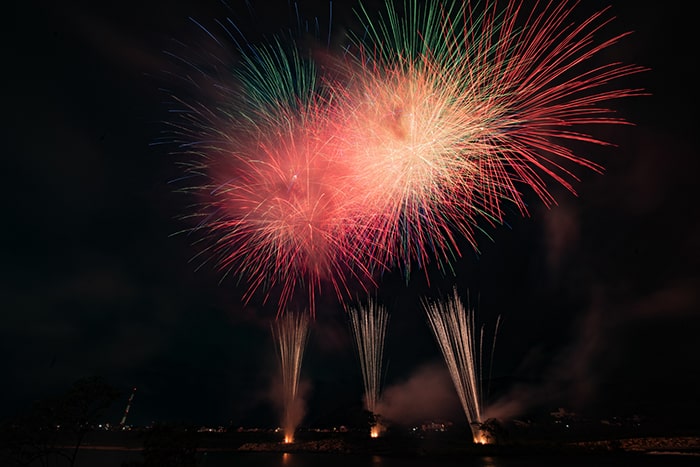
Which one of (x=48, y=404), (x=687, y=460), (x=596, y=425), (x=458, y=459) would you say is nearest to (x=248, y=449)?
(x=458, y=459)

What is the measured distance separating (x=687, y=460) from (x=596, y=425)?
97.0 metres

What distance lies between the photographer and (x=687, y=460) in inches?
2044

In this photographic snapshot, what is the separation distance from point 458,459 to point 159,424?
5062cm

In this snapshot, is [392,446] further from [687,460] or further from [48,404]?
[48,404]

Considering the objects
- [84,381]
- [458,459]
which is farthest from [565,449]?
[84,381]

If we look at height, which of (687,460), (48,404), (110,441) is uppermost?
(110,441)

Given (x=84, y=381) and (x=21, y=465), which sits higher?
(x=84, y=381)

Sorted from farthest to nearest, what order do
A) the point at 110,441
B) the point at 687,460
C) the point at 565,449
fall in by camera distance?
the point at 110,441 → the point at 565,449 → the point at 687,460

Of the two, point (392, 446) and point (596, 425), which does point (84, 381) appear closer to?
point (392, 446)

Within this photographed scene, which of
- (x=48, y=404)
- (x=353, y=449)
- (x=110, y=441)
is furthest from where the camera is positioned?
(x=110, y=441)

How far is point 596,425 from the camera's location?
5197 inches

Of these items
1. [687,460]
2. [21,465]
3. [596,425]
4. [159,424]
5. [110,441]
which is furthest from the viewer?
[596,425]

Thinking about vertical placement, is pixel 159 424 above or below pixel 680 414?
below

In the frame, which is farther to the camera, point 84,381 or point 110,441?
point 110,441
